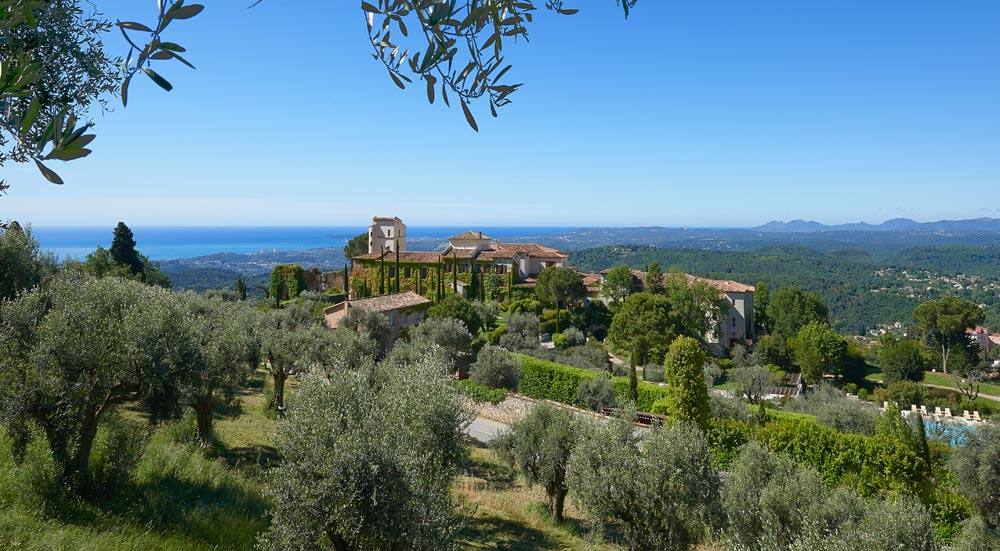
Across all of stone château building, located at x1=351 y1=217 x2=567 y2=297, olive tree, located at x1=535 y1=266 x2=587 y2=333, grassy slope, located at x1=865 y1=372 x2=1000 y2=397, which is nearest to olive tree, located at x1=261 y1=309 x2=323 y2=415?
olive tree, located at x1=535 y1=266 x2=587 y2=333

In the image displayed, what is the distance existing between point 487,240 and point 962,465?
42.2 metres

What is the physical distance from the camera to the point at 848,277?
147 meters

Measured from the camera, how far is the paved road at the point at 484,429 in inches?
917

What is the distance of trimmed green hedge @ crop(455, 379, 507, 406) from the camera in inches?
1053

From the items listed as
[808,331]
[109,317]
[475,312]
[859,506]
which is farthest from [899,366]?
[109,317]

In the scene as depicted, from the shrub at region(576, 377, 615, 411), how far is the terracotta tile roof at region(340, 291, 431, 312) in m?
14.8

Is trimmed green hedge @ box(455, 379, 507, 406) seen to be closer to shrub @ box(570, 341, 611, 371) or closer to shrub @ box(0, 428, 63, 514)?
shrub @ box(570, 341, 611, 371)

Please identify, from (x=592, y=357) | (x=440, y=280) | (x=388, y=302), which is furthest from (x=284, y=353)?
(x=440, y=280)

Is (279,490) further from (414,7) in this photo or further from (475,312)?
(475,312)

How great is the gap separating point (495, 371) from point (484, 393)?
5.09 ft

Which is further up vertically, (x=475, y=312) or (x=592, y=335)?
(x=475, y=312)

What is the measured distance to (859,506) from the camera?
11.8 meters

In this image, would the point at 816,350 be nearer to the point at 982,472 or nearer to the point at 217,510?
the point at 982,472

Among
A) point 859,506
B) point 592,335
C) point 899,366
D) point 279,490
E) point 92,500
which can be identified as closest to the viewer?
point 279,490
